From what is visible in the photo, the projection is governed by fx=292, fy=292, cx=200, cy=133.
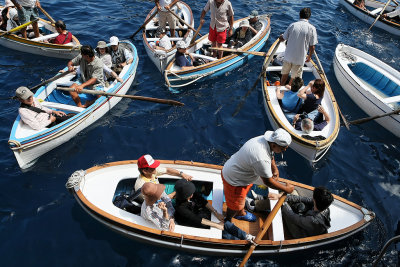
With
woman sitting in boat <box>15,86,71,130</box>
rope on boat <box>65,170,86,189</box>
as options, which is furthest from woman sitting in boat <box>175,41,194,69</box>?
rope on boat <box>65,170,86,189</box>

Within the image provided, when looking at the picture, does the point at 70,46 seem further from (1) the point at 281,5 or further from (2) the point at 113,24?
(1) the point at 281,5

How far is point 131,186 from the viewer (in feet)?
25.1

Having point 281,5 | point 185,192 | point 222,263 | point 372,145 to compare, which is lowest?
point 281,5

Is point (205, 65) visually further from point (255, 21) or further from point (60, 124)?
point (60, 124)

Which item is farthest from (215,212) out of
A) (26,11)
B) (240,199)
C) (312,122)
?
(26,11)

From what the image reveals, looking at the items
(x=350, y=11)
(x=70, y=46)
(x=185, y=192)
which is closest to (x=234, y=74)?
(x=70, y=46)

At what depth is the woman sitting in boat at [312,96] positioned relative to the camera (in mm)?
8539

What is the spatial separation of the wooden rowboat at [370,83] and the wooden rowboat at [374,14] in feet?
18.7

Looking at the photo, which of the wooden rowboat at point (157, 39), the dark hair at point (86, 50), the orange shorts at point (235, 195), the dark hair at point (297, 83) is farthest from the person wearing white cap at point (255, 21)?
the orange shorts at point (235, 195)

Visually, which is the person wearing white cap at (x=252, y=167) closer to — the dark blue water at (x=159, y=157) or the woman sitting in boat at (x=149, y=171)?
the woman sitting in boat at (x=149, y=171)

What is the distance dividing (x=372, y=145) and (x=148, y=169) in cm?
782

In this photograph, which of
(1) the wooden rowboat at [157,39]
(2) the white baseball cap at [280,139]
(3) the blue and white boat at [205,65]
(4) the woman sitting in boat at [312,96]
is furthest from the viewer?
(1) the wooden rowboat at [157,39]

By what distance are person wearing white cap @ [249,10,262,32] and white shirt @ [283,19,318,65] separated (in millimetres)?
4897

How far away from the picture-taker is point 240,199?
247 inches
